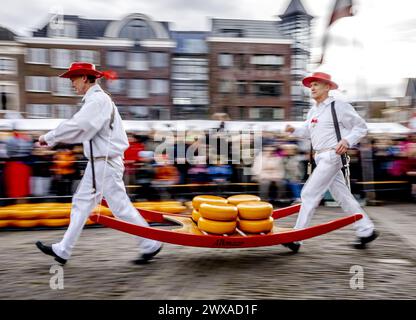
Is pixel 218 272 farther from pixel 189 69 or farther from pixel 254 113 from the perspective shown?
pixel 254 113

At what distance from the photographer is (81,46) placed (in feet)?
17.0

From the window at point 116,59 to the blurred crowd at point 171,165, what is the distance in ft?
5.37

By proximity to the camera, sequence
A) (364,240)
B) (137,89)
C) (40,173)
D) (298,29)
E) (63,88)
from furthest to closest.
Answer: (40,173) < (137,89) < (63,88) < (364,240) < (298,29)

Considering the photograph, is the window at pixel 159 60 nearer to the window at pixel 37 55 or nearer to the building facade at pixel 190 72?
the building facade at pixel 190 72

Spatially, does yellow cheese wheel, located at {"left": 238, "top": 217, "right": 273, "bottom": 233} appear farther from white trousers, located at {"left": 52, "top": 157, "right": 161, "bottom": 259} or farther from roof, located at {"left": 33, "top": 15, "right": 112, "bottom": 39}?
roof, located at {"left": 33, "top": 15, "right": 112, "bottom": 39}

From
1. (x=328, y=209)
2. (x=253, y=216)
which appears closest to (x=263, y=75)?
(x=328, y=209)

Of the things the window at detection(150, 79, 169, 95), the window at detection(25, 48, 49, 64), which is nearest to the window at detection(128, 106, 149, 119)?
the window at detection(150, 79, 169, 95)

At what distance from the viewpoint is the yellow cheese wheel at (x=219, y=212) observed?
12.5 ft

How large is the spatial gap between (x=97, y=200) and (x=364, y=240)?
2.52 m

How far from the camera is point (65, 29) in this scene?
4223 millimetres

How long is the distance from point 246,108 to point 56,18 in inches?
222

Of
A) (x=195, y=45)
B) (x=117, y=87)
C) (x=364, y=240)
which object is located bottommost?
(x=364, y=240)

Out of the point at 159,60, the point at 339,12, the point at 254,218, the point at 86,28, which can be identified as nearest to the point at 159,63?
the point at 159,60

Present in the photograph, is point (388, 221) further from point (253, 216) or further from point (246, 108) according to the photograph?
point (246, 108)
